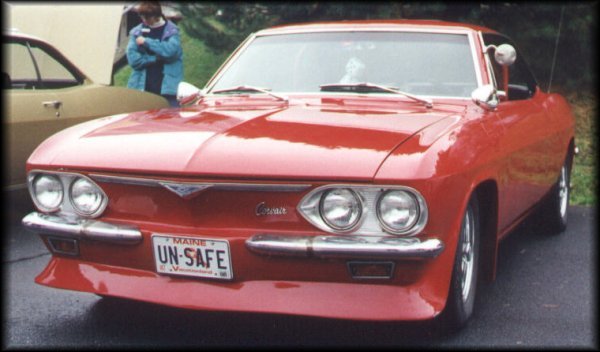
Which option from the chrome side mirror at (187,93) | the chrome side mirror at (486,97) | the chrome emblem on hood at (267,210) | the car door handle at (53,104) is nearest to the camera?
the chrome emblem on hood at (267,210)

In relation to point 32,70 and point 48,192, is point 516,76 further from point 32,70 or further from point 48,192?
point 32,70

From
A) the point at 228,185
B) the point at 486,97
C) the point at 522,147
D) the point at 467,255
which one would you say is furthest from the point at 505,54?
the point at 228,185

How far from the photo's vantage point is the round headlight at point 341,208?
133 inches

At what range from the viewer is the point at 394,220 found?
11.0 ft

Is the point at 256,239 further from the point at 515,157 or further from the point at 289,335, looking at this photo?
the point at 515,157

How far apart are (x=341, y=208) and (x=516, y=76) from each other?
2.80 meters

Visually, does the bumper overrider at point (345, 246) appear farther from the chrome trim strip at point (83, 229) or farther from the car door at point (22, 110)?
the car door at point (22, 110)

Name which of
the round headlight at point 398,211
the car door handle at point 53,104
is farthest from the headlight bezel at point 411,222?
the car door handle at point 53,104

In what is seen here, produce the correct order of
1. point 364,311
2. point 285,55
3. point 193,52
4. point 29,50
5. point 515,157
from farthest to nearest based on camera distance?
point 193,52, point 29,50, point 285,55, point 515,157, point 364,311

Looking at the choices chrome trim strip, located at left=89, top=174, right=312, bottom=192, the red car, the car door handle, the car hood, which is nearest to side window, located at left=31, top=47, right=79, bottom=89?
the car door handle

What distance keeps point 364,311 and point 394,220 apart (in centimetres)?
35

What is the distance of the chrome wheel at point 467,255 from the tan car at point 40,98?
10.9ft

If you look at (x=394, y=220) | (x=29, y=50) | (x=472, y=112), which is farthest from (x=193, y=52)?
(x=394, y=220)

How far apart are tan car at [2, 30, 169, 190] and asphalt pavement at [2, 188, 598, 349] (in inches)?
46.9
